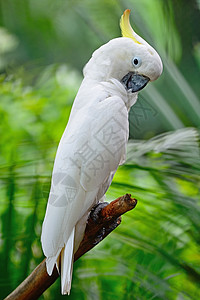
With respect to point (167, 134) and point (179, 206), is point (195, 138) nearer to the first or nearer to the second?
point (167, 134)

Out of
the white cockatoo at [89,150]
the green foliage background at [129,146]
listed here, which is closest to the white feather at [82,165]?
the white cockatoo at [89,150]

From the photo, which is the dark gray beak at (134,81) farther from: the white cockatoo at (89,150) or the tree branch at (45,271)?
the tree branch at (45,271)

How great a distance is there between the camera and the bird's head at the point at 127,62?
143cm

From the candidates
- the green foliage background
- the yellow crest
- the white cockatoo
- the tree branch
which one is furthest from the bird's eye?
the green foliage background

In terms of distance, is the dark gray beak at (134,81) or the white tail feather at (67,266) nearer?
the white tail feather at (67,266)

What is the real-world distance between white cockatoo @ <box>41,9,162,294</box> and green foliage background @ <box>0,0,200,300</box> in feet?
2.15

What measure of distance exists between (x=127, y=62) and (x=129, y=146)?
751mm

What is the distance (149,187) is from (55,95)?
0.87 metres

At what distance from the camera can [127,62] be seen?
1465 mm

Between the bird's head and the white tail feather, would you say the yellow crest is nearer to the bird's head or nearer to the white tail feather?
Result: the bird's head

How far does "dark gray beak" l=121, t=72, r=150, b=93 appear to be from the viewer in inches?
57.9

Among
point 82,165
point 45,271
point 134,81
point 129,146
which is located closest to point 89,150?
point 82,165

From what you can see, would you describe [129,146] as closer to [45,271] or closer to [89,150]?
[89,150]

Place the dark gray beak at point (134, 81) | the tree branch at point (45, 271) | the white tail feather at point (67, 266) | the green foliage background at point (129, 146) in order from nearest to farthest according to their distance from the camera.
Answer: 1. the white tail feather at point (67, 266)
2. the tree branch at point (45, 271)
3. the dark gray beak at point (134, 81)
4. the green foliage background at point (129, 146)
